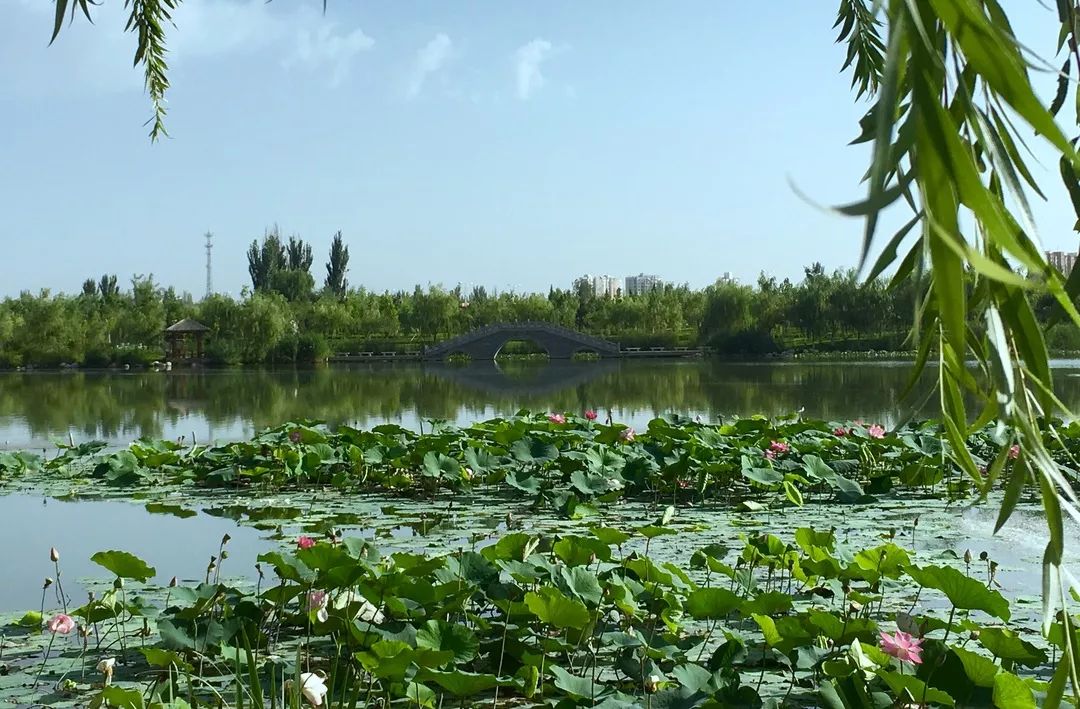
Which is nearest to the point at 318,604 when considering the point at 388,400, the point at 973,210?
the point at 973,210

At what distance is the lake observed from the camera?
10.6 metres

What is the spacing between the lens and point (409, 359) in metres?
38.7

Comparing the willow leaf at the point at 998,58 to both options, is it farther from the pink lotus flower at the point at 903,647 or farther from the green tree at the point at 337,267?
the green tree at the point at 337,267

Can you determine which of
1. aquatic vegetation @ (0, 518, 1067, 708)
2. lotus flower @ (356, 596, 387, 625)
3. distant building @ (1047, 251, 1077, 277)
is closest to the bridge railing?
distant building @ (1047, 251, 1077, 277)

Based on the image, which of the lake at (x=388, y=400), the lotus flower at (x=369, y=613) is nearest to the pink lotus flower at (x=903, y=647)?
the lotus flower at (x=369, y=613)

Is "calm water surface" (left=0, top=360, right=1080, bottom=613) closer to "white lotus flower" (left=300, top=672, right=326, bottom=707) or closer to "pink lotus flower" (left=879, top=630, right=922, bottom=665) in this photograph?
"pink lotus flower" (left=879, top=630, right=922, bottom=665)

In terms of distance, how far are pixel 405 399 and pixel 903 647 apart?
13890mm

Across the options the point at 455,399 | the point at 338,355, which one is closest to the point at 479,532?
the point at 455,399

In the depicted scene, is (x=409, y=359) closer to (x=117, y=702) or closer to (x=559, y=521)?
(x=559, y=521)

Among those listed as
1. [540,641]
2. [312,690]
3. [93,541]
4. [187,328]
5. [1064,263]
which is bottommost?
[93,541]

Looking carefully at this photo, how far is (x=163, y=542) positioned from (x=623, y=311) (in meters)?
43.9

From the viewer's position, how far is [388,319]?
45656 mm

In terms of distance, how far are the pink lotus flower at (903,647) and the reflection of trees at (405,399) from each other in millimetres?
8267

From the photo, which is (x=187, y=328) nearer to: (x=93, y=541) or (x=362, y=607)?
(x=93, y=541)
